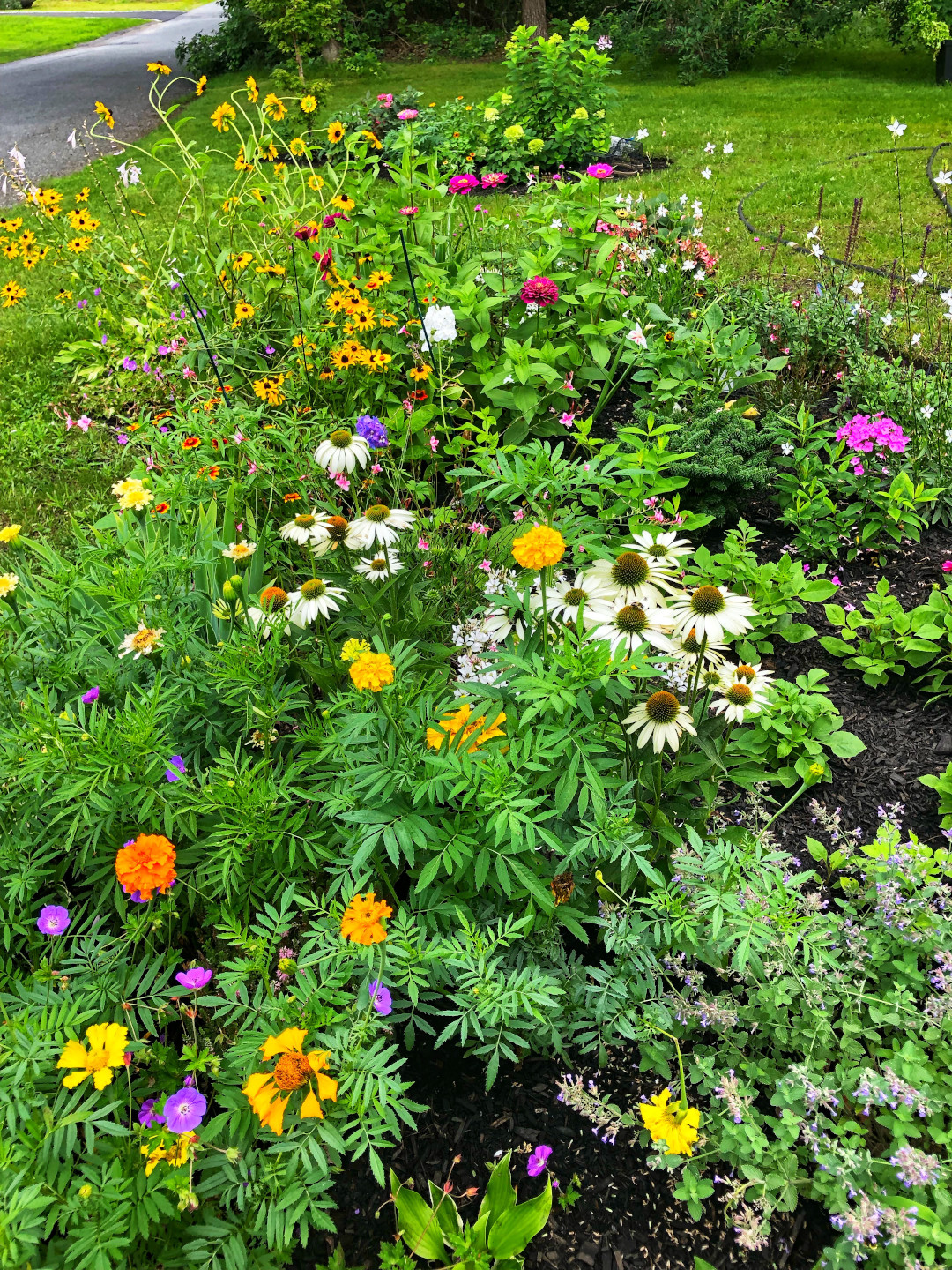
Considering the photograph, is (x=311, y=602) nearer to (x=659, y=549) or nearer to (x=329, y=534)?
(x=329, y=534)

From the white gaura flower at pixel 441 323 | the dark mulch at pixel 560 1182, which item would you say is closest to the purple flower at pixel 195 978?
the dark mulch at pixel 560 1182

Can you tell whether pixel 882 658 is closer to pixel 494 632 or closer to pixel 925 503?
pixel 925 503

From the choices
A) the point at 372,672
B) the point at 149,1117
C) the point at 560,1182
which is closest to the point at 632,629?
the point at 372,672

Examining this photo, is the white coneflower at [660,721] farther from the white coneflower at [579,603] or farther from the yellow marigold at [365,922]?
the yellow marigold at [365,922]

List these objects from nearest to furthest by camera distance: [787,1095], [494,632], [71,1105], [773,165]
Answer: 1. [71,1105]
2. [787,1095]
3. [494,632]
4. [773,165]

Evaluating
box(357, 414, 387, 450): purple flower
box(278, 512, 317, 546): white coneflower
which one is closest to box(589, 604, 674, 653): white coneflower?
box(278, 512, 317, 546): white coneflower

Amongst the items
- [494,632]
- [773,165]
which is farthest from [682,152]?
[494,632]

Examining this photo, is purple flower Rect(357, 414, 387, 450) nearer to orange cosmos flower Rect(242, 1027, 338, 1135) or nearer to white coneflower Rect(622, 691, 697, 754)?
white coneflower Rect(622, 691, 697, 754)

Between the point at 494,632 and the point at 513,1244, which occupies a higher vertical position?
the point at 494,632

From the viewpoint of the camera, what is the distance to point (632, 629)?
1.59 meters

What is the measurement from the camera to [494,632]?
2.02m

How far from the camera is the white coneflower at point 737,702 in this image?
1.77 meters

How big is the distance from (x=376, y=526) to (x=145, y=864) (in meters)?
0.94

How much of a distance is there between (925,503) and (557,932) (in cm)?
211
